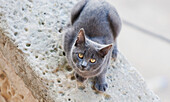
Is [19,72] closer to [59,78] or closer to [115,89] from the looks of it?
[59,78]

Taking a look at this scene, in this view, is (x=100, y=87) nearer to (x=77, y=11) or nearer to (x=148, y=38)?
(x=77, y=11)

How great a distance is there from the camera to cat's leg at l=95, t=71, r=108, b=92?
1563 millimetres

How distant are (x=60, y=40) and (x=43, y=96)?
41 cm

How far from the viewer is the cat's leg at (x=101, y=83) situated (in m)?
1.56

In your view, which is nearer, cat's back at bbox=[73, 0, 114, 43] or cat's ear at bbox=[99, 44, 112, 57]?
cat's ear at bbox=[99, 44, 112, 57]

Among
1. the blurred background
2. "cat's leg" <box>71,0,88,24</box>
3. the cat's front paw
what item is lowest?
the blurred background

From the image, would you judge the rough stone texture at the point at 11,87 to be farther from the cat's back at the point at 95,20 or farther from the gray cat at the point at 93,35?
the cat's back at the point at 95,20

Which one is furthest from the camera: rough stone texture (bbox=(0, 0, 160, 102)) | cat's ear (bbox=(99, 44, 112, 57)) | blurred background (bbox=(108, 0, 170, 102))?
blurred background (bbox=(108, 0, 170, 102))

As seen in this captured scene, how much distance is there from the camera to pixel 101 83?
1.57 metres

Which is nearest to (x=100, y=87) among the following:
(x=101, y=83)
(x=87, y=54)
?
(x=101, y=83)

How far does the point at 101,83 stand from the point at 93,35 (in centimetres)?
32

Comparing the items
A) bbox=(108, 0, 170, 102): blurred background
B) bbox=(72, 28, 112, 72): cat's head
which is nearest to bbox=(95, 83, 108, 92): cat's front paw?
bbox=(72, 28, 112, 72): cat's head

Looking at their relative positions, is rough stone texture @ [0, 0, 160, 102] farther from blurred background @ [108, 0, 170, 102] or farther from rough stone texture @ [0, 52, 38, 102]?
blurred background @ [108, 0, 170, 102]

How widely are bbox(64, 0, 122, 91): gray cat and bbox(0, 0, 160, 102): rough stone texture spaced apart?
79 mm
